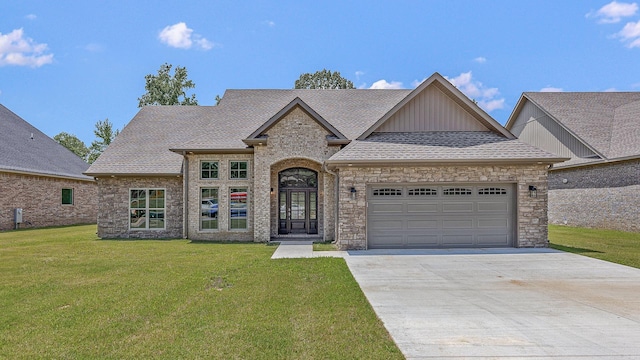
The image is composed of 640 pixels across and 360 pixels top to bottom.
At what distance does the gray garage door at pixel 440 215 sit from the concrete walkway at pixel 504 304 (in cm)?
143

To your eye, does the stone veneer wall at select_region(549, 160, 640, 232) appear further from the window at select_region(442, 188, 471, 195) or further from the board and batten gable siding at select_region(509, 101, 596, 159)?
the window at select_region(442, 188, 471, 195)

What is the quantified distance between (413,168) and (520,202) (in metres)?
3.79

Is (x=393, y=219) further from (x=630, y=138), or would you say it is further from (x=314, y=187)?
(x=630, y=138)

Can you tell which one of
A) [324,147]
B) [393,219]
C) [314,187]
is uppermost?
[324,147]

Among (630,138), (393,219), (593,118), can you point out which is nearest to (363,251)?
(393,219)

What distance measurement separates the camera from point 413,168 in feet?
40.0

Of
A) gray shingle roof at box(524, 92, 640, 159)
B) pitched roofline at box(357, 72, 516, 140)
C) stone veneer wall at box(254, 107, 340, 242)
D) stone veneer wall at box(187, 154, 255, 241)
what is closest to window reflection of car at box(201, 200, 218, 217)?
stone veneer wall at box(187, 154, 255, 241)

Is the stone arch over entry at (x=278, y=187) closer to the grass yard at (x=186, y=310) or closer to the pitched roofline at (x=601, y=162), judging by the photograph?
the grass yard at (x=186, y=310)

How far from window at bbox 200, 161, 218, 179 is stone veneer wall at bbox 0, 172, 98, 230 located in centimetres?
1259

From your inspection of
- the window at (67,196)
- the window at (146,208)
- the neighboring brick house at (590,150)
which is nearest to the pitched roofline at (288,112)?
the window at (146,208)

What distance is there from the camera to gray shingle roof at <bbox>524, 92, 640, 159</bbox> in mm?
18423

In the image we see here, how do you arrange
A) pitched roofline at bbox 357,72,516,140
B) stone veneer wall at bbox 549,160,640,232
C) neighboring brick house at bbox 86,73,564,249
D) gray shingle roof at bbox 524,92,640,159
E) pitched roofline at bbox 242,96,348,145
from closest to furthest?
neighboring brick house at bbox 86,73,564,249
pitched roofline at bbox 357,72,516,140
pitched roofline at bbox 242,96,348,145
stone veneer wall at bbox 549,160,640,232
gray shingle roof at bbox 524,92,640,159

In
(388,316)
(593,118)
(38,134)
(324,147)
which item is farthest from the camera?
(38,134)

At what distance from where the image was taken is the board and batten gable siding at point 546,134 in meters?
20.2
